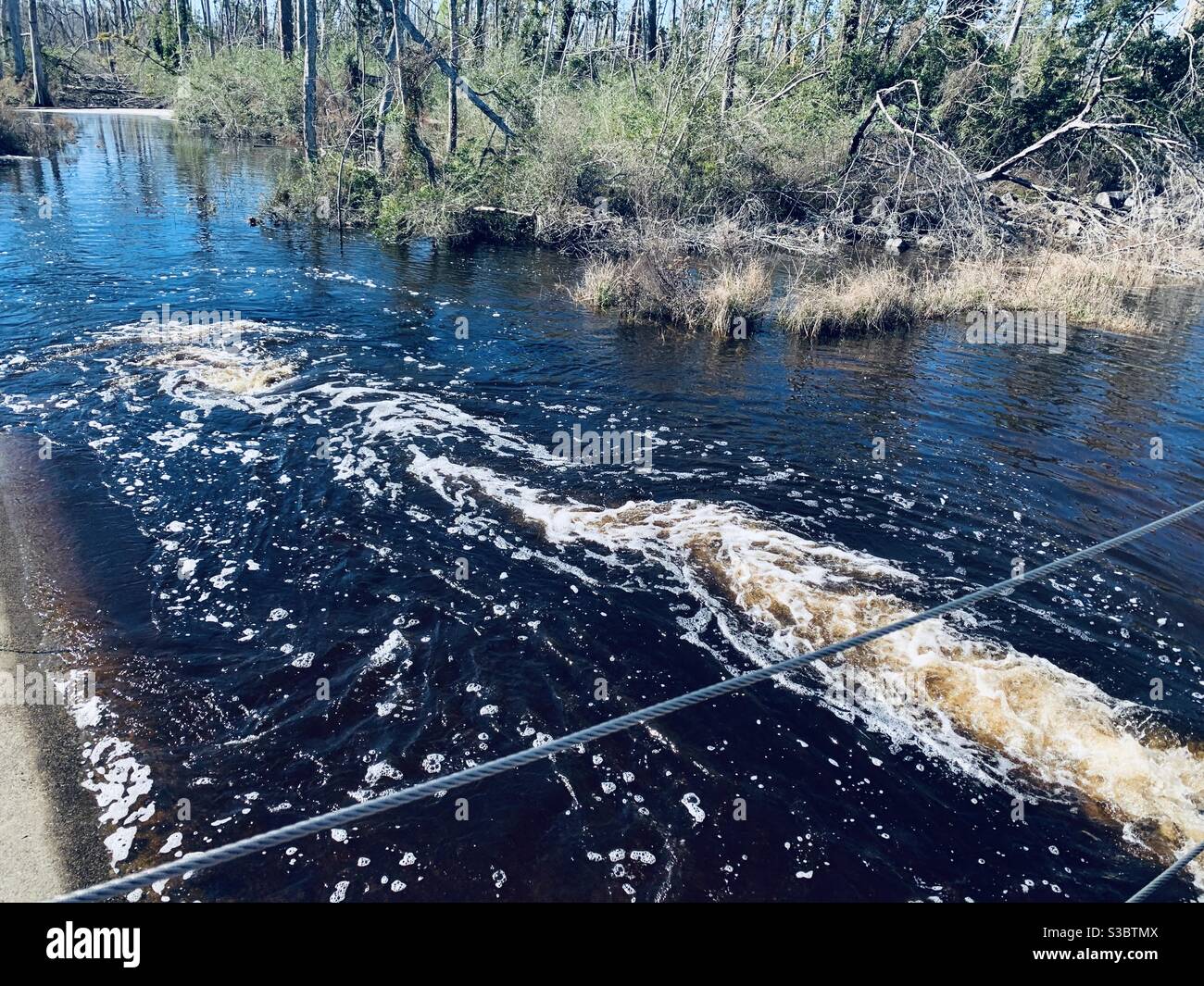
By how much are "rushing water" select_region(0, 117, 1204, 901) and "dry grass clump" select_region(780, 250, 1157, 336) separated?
5.14 ft

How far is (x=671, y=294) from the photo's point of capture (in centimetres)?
1336

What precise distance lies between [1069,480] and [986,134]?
786 inches

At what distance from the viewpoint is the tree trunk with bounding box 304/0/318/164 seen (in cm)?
1877

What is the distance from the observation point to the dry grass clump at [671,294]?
13.0 meters

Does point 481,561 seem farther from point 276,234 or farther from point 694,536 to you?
point 276,234

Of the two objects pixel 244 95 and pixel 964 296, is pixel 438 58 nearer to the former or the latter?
pixel 964 296

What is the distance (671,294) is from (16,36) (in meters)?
44.7

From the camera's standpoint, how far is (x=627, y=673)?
5.44 meters

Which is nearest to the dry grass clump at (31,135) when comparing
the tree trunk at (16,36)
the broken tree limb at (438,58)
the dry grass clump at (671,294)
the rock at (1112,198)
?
the tree trunk at (16,36)

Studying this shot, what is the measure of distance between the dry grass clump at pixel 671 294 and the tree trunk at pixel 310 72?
11.0 meters

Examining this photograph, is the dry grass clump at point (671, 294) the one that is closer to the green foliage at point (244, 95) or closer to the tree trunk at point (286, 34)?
the green foliage at point (244, 95)

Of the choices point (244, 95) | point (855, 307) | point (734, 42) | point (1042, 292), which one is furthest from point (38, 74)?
point (1042, 292)
